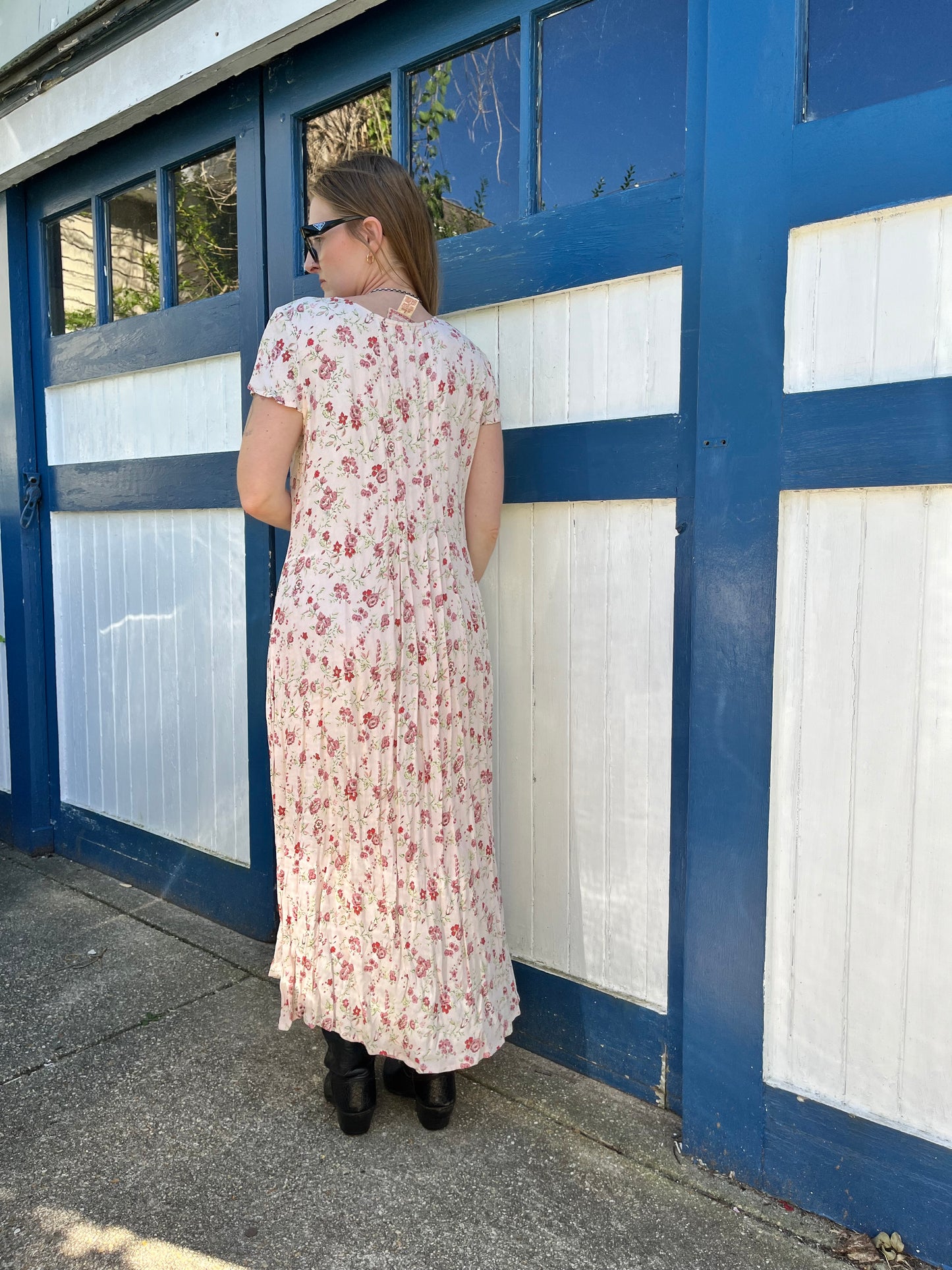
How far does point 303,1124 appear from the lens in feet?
6.44

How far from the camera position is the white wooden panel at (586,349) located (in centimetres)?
189

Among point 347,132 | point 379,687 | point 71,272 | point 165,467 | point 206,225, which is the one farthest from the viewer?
point 71,272

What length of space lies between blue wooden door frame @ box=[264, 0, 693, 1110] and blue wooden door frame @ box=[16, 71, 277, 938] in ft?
1.77

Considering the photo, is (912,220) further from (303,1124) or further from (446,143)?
(303,1124)

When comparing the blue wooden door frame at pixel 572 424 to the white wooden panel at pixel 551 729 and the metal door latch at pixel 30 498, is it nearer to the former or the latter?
the white wooden panel at pixel 551 729

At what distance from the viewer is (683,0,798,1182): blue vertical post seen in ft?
5.41

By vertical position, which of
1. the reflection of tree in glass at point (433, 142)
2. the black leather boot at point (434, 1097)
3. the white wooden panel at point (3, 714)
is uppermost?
the reflection of tree in glass at point (433, 142)

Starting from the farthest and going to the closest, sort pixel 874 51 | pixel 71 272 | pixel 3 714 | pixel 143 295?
1. pixel 3 714
2. pixel 71 272
3. pixel 143 295
4. pixel 874 51

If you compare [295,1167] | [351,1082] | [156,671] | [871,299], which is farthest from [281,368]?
[156,671]

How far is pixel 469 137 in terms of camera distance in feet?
7.25

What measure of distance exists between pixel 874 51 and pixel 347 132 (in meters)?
1.42

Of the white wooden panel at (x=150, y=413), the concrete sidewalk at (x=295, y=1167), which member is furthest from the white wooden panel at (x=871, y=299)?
the white wooden panel at (x=150, y=413)

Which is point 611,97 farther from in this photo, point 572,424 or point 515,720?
point 515,720

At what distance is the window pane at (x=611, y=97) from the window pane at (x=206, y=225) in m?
1.15
